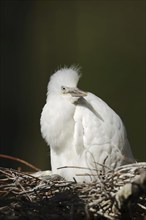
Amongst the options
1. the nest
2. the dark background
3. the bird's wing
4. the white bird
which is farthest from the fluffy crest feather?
the dark background

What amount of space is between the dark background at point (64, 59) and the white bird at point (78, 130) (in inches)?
56.5

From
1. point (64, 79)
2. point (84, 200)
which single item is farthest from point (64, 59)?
point (84, 200)

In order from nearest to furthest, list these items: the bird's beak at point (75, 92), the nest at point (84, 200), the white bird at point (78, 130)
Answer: the nest at point (84, 200), the white bird at point (78, 130), the bird's beak at point (75, 92)

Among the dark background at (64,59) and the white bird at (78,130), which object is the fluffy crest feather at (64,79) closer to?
the white bird at (78,130)

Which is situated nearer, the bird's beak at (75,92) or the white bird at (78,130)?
the white bird at (78,130)

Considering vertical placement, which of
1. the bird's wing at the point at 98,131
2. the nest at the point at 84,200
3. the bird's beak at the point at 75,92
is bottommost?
the nest at the point at 84,200

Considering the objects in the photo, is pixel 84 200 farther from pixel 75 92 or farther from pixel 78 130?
pixel 75 92

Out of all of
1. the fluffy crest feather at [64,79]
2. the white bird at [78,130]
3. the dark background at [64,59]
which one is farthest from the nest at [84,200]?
the dark background at [64,59]

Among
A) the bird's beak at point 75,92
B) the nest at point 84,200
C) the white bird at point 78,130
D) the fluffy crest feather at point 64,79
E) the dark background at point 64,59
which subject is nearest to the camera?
the nest at point 84,200

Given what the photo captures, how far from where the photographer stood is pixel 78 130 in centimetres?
334

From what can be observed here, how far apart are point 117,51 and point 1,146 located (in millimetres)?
1112

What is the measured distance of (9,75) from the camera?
5160 millimetres

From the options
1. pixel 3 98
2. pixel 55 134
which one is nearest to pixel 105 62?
pixel 3 98

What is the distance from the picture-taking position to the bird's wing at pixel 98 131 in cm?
327
